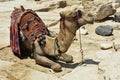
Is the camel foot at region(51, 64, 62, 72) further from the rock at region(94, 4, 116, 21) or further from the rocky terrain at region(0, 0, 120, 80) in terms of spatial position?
the rock at region(94, 4, 116, 21)

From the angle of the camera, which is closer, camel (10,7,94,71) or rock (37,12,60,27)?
camel (10,7,94,71)

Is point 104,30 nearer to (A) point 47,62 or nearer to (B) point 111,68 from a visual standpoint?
(A) point 47,62

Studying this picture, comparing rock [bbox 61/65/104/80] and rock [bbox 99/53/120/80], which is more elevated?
rock [bbox 99/53/120/80]

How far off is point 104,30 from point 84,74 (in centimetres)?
255

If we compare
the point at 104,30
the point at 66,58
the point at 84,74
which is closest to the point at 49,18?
the point at 104,30

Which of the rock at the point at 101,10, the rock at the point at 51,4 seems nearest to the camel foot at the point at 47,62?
the rock at the point at 101,10

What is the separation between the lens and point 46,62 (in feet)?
17.7

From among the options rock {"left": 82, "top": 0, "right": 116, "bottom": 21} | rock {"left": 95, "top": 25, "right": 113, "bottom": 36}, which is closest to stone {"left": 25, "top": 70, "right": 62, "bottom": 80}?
rock {"left": 95, "top": 25, "right": 113, "bottom": 36}

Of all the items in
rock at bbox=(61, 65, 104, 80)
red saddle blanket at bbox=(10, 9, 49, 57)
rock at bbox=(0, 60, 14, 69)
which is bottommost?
rock at bbox=(0, 60, 14, 69)

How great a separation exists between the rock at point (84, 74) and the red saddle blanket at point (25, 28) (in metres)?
0.97

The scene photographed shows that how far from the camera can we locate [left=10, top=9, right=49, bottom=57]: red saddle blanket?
5.68m

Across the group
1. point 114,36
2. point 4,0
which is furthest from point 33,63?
point 4,0

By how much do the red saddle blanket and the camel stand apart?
9 centimetres

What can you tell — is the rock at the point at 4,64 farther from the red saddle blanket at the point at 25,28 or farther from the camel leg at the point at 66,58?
the camel leg at the point at 66,58
